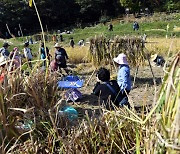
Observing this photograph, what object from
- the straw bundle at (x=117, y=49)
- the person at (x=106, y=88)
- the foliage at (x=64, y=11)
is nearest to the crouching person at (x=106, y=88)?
the person at (x=106, y=88)

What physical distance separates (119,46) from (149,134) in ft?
29.0

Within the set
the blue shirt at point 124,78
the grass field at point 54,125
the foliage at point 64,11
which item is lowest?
the foliage at point 64,11

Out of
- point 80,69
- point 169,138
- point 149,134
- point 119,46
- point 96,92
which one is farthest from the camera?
point 80,69

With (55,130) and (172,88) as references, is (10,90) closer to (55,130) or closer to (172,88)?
(55,130)

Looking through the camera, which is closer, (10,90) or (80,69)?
(10,90)

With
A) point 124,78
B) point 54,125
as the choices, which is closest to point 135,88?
point 124,78

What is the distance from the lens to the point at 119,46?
1057 cm

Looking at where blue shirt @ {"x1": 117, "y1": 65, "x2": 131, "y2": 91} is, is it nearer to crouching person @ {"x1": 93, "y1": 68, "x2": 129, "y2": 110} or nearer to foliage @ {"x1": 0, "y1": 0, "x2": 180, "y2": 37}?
crouching person @ {"x1": 93, "y1": 68, "x2": 129, "y2": 110}

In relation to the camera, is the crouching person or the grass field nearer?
the grass field

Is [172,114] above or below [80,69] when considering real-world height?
above

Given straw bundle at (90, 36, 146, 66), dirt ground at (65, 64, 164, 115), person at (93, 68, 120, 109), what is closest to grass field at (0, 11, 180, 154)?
person at (93, 68, 120, 109)

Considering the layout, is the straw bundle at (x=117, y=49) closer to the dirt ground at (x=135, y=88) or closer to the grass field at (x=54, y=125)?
the dirt ground at (x=135, y=88)

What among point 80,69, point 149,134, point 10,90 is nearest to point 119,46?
point 80,69

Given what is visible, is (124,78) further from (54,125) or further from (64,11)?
(64,11)
